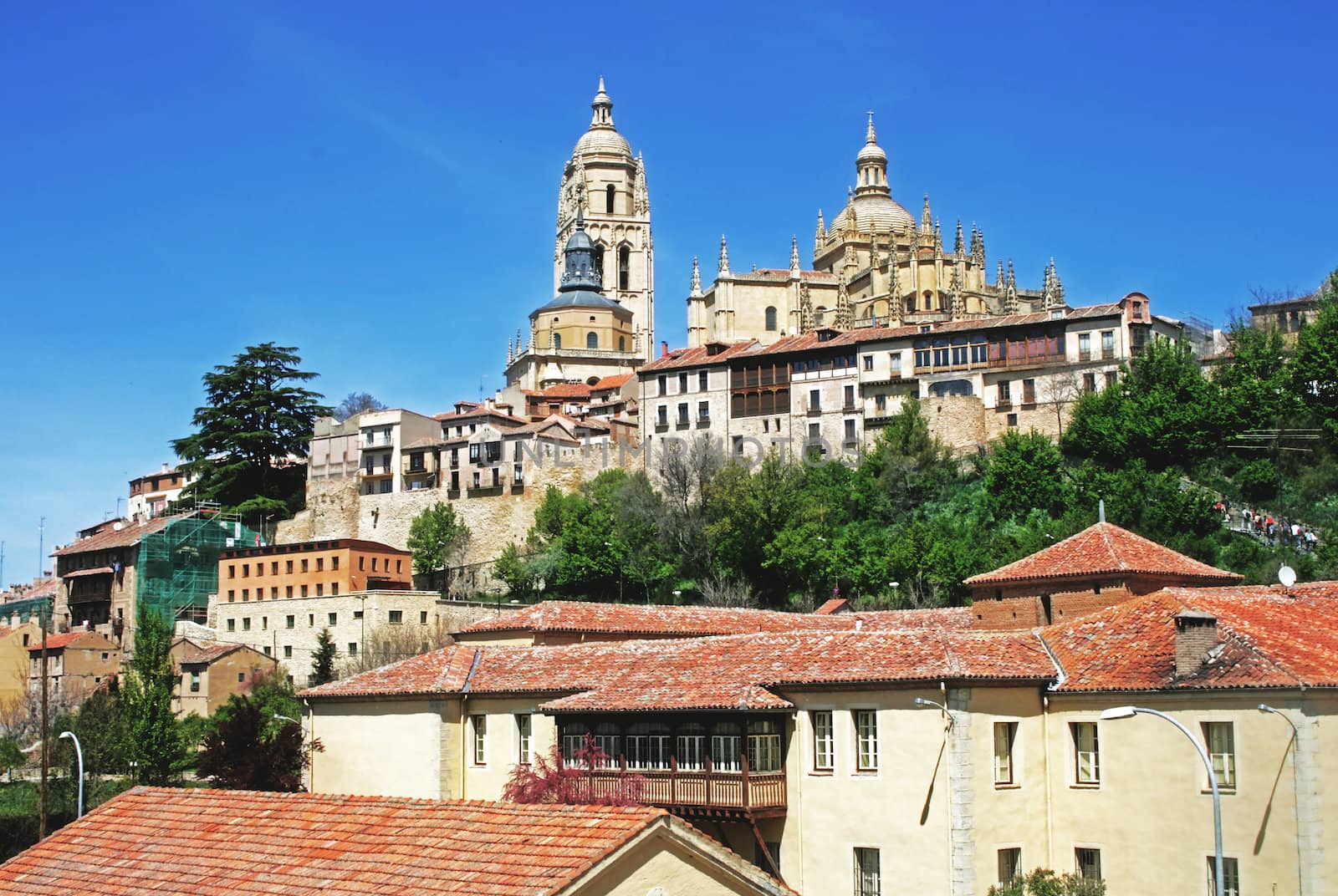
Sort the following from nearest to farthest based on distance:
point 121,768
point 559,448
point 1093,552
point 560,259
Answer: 1. point 1093,552
2. point 121,768
3. point 559,448
4. point 560,259

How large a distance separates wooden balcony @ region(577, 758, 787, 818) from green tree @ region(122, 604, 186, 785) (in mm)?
18414

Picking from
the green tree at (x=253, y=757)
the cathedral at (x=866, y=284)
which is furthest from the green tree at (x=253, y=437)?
the green tree at (x=253, y=757)

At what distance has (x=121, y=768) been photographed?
167ft

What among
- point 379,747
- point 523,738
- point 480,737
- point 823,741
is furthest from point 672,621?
point 823,741

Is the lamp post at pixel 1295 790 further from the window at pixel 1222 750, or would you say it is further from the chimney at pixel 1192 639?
the chimney at pixel 1192 639

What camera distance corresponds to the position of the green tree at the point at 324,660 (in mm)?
65250

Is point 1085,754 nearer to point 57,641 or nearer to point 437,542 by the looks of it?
point 437,542

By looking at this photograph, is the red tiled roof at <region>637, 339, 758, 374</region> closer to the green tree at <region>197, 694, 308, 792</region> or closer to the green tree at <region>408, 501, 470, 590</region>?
the green tree at <region>408, 501, 470, 590</region>

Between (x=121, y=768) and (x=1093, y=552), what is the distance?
3171 centimetres

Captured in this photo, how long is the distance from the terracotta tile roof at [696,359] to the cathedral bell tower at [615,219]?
39.4m

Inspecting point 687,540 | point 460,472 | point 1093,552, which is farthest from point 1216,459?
point 460,472

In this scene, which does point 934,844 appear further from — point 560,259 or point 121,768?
point 560,259

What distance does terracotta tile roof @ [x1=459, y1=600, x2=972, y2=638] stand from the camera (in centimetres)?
3919

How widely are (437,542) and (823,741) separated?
176 feet
